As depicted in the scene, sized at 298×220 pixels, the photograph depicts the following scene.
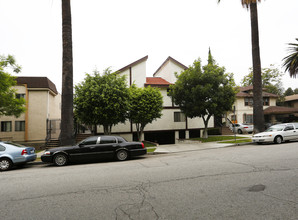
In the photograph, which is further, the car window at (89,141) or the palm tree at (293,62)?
the palm tree at (293,62)

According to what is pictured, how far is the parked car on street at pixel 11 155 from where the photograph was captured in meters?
8.60

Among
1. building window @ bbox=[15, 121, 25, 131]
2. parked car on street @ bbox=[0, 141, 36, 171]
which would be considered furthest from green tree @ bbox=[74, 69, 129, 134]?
building window @ bbox=[15, 121, 25, 131]

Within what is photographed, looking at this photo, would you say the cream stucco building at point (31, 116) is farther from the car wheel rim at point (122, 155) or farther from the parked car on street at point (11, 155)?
the car wheel rim at point (122, 155)

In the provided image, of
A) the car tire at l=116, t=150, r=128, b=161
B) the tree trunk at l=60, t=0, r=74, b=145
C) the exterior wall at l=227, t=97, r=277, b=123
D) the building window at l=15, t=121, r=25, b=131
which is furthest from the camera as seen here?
the exterior wall at l=227, t=97, r=277, b=123

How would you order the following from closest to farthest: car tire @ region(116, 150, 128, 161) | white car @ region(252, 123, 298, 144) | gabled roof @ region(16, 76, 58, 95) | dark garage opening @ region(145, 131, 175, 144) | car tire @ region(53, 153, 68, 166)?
car tire @ region(53, 153, 68, 166)
car tire @ region(116, 150, 128, 161)
white car @ region(252, 123, 298, 144)
gabled roof @ region(16, 76, 58, 95)
dark garage opening @ region(145, 131, 175, 144)

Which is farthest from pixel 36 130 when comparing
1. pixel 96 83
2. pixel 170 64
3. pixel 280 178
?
pixel 280 178

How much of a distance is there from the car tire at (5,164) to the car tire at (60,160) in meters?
1.95

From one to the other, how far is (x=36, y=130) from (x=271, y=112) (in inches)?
1403

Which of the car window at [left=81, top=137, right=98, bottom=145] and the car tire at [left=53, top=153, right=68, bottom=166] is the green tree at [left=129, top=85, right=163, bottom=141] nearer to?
the car window at [left=81, top=137, right=98, bottom=145]

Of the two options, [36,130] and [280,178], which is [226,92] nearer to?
[280,178]

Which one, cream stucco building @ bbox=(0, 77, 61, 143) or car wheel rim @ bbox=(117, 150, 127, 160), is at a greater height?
cream stucco building @ bbox=(0, 77, 61, 143)

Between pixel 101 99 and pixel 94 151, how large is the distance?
5.89m

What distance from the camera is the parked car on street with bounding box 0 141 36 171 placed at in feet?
28.2

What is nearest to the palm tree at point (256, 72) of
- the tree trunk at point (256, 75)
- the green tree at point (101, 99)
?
the tree trunk at point (256, 75)
